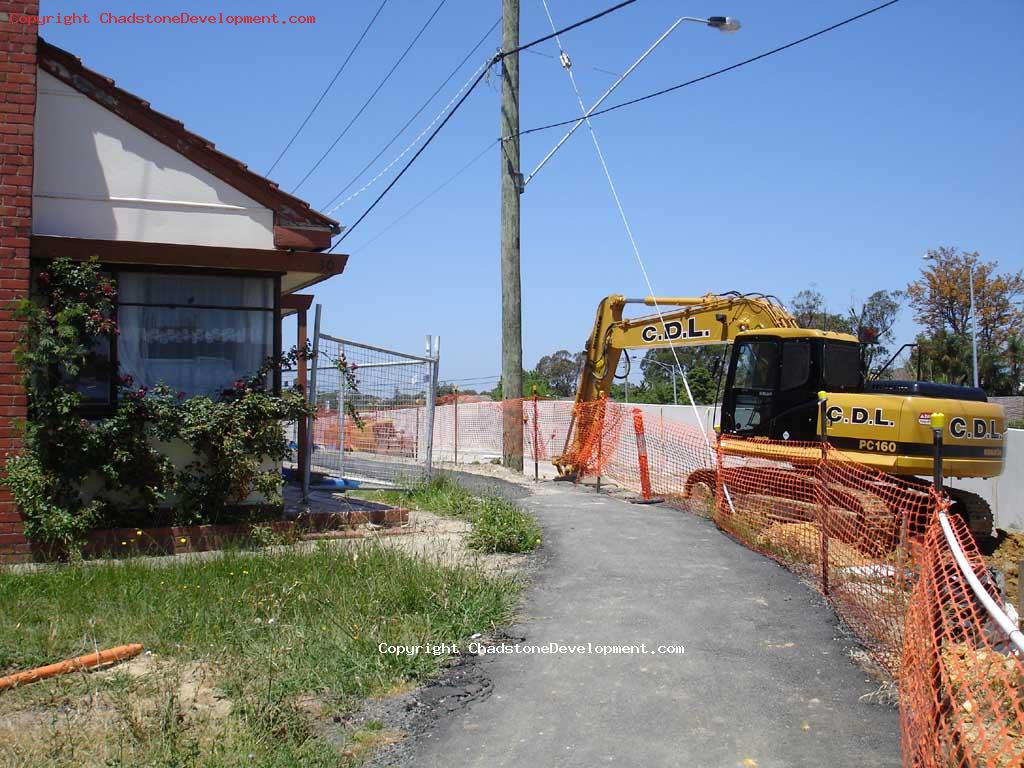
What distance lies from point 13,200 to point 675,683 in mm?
7511

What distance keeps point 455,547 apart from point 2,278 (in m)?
5.03

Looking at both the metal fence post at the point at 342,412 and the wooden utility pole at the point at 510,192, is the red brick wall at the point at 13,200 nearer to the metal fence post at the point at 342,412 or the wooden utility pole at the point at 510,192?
the metal fence post at the point at 342,412

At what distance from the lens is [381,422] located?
12945mm

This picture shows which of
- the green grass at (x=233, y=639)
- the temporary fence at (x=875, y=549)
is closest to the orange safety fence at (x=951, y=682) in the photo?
the temporary fence at (x=875, y=549)

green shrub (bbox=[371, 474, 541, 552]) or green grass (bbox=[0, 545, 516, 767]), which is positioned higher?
green shrub (bbox=[371, 474, 541, 552])

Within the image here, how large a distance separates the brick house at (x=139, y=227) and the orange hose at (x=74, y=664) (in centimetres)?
342

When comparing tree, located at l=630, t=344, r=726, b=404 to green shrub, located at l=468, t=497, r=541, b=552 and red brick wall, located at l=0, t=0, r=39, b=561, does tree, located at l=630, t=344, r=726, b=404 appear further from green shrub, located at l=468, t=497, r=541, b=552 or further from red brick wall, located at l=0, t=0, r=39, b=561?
red brick wall, located at l=0, t=0, r=39, b=561

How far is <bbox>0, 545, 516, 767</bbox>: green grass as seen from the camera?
4926mm

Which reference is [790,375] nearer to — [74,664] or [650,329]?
[650,329]

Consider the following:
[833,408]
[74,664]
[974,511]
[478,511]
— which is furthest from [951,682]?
[974,511]

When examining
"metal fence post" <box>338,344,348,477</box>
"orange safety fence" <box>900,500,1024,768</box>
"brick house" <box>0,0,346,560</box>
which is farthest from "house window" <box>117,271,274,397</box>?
"orange safety fence" <box>900,500,1024,768</box>

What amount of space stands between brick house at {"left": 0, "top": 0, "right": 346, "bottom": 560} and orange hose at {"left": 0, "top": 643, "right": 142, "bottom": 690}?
342 cm

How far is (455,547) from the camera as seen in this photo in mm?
9555

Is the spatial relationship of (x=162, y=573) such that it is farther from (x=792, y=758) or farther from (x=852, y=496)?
(x=852, y=496)
